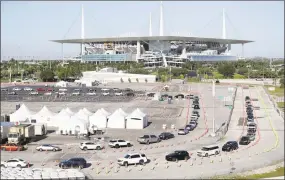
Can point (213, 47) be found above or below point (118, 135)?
above

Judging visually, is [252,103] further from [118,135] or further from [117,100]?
[118,135]

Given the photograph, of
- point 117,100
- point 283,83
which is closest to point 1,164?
point 117,100

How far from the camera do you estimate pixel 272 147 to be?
9039mm

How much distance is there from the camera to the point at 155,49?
50562 mm

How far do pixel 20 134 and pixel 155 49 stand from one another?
4160cm

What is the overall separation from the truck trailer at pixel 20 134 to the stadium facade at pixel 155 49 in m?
37.0

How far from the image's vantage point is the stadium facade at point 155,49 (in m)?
47.6

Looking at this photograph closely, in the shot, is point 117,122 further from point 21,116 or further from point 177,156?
point 177,156

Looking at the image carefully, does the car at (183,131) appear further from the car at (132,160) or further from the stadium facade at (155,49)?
the stadium facade at (155,49)

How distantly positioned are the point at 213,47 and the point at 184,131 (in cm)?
4660

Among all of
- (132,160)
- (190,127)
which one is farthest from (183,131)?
(132,160)

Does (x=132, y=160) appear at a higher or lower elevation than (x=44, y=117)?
lower

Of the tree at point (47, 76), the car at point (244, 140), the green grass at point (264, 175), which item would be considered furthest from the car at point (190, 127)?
the tree at point (47, 76)

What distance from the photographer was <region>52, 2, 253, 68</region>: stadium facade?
47594 mm
